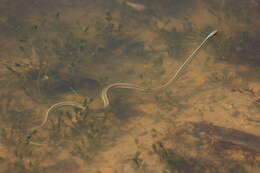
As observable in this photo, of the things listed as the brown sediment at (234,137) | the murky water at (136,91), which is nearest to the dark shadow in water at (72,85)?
the murky water at (136,91)

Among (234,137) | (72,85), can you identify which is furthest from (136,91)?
(234,137)

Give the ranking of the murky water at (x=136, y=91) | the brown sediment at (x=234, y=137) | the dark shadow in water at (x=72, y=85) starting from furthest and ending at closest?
the dark shadow in water at (x=72, y=85), the murky water at (x=136, y=91), the brown sediment at (x=234, y=137)

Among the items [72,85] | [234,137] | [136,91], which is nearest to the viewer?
[234,137]

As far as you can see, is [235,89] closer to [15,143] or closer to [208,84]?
[208,84]

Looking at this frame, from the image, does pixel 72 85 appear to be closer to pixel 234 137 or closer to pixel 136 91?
pixel 136 91

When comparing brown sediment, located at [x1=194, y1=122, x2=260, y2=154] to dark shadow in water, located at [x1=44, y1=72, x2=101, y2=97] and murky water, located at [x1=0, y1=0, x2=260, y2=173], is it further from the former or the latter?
dark shadow in water, located at [x1=44, y1=72, x2=101, y2=97]

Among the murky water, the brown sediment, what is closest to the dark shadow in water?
the murky water

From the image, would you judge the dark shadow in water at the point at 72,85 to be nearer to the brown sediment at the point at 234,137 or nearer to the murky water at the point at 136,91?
the murky water at the point at 136,91

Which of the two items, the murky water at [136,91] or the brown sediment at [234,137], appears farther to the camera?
the murky water at [136,91]

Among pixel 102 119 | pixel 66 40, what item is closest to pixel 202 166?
pixel 102 119
